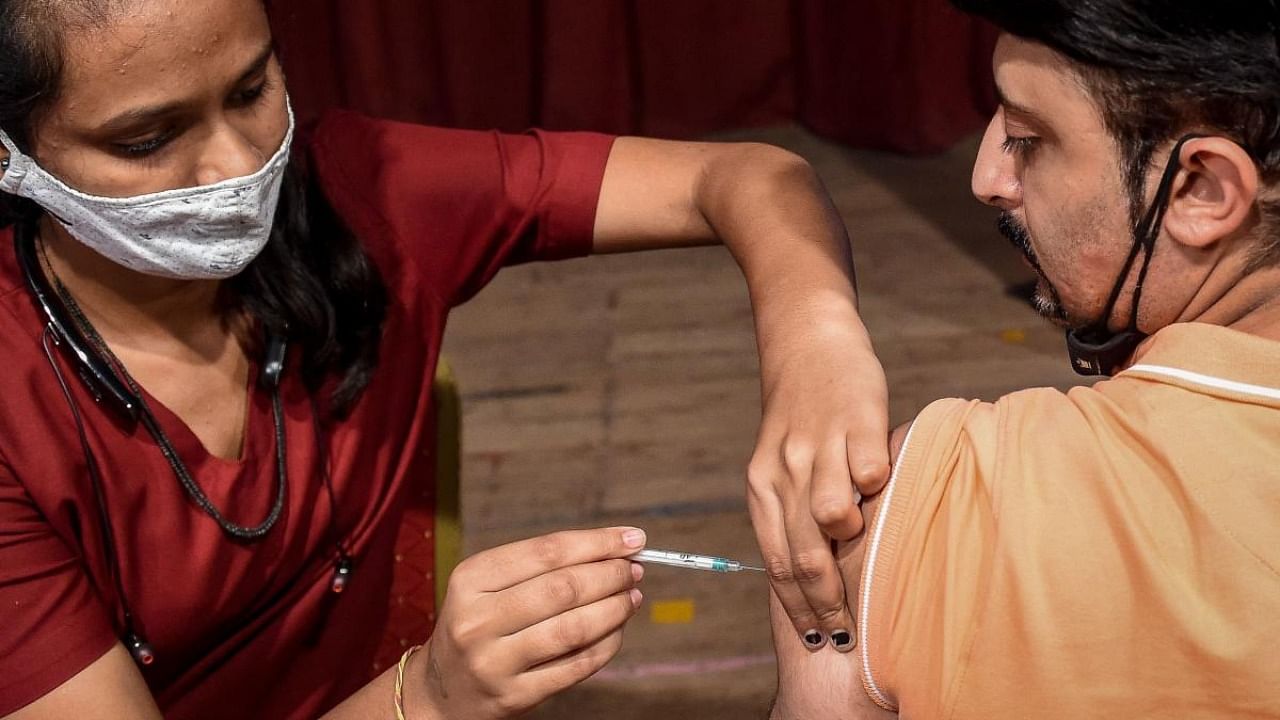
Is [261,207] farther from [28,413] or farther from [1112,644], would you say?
[1112,644]

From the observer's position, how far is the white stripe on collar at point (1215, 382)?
91 centimetres

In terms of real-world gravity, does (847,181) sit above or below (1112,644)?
below

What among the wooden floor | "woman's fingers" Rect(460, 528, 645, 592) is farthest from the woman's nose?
the wooden floor

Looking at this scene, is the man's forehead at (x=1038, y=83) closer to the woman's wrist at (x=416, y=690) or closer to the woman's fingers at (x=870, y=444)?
the woman's fingers at (x=870, y=444)

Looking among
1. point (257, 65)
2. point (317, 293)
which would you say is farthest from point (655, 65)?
point (257, 65)

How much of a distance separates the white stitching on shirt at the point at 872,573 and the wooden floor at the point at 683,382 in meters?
1.29

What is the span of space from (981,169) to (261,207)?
0.68 meters

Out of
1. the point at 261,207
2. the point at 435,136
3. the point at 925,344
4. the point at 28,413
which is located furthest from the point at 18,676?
the point at 925,344

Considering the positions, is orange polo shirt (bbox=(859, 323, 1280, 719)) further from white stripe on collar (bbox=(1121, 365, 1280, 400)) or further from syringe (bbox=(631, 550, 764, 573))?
syringe (bbox=(631, 550, 764, 573))

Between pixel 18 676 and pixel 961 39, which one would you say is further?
pixel 961 39

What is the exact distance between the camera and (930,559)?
3.29ft

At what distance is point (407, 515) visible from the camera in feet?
5.66

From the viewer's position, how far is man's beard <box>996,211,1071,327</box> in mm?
1137

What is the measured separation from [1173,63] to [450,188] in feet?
2.74
